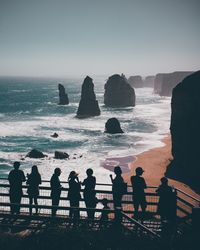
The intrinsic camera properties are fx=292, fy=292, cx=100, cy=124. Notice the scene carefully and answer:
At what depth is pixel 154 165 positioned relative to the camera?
121 ft

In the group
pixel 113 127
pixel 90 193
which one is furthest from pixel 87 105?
pixel 90 193

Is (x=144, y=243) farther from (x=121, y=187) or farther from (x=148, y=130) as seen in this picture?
(x=148, y=130)

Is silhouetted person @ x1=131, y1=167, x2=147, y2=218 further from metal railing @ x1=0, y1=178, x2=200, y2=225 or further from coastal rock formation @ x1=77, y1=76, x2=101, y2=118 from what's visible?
coastal rock formation @ x1=77, y1=76, x2=101, y2=118

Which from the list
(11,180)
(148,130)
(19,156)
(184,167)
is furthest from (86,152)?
(11,180)

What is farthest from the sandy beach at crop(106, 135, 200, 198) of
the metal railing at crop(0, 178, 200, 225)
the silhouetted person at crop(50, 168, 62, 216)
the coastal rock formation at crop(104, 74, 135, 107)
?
the coastal rock formation at crop(104, 74, 135, 107)

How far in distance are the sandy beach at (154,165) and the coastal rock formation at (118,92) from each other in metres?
72.0

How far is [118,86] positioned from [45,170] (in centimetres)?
8799

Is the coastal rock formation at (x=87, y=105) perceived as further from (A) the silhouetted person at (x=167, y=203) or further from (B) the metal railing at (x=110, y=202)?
(A) the silhouetted person at (x=167, y=203)

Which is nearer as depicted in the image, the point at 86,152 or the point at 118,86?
the point at 86,152

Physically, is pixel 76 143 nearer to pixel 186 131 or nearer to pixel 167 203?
pixel 186 131

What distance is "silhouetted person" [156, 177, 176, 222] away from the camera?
994 centimetres

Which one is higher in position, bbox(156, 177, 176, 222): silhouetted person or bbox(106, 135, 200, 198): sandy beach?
bbox(156, 177, 176, 222): silhouetted person

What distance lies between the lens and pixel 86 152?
45.4 m

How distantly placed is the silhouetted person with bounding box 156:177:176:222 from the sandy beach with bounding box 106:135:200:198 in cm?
1738
